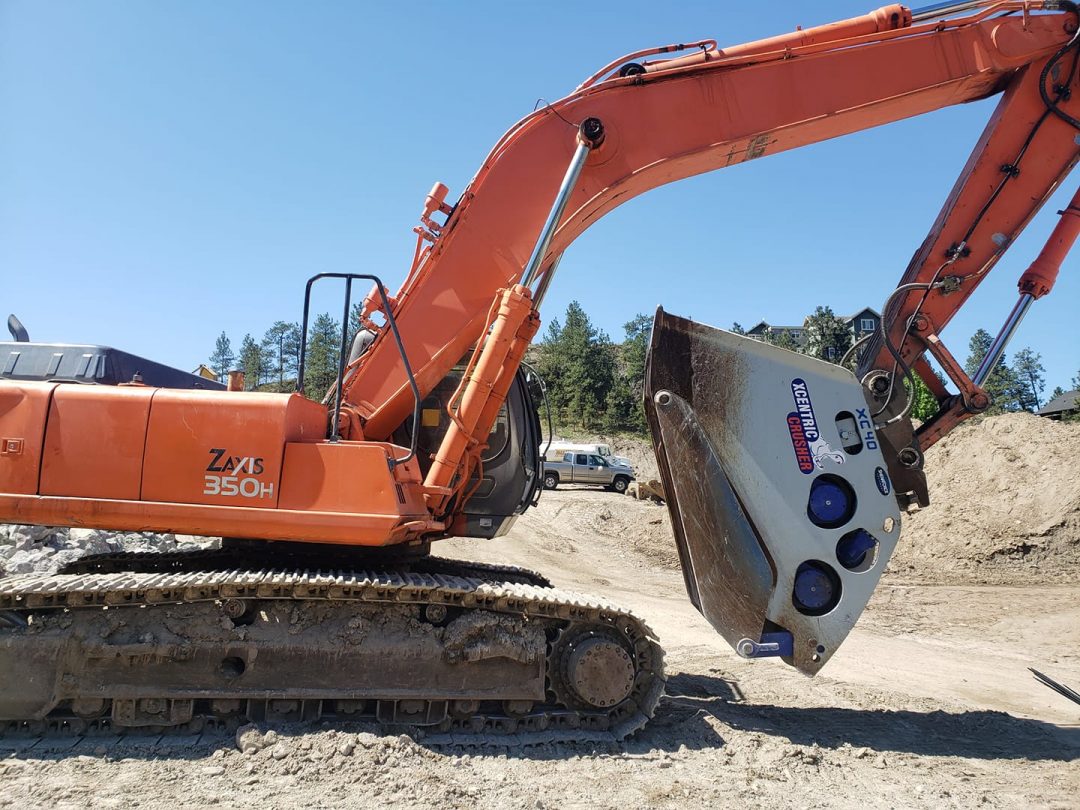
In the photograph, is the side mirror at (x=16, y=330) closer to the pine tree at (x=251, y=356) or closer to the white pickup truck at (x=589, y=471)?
the white pickup truck at (x=589, y=471)

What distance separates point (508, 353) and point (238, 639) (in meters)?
2.57

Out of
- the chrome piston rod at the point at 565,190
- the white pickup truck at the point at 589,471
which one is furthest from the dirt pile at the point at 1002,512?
the white pickup truck at the point at 589,471

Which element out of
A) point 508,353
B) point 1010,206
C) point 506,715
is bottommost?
point 506,715

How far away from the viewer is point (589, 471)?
102ft

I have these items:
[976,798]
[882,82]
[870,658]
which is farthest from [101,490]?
[870,658]

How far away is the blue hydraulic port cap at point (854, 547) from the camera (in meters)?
4.85

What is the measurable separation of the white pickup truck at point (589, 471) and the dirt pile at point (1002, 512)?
1333cm

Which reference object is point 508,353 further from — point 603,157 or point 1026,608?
point 1026,608

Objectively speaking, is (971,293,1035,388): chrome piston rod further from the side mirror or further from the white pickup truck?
the white pickup truck

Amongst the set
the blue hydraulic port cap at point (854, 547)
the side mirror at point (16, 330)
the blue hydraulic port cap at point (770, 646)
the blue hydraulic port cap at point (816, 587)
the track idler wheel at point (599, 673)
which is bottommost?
the track idler wheel at point (599, 673)

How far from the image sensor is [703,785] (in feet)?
13.8

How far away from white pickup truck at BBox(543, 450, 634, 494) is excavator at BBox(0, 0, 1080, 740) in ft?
83.1

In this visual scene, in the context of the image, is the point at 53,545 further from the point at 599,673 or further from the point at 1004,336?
the point at 1004,336

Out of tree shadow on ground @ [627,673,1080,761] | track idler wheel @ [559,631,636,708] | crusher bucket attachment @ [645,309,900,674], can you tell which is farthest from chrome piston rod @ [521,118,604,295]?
tree shadow on ground @ [627,673,1080,761]
